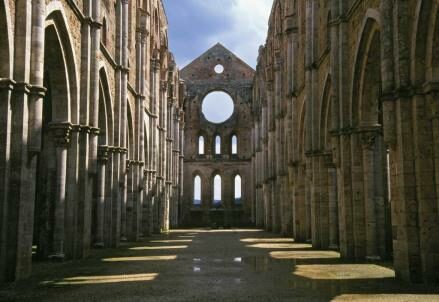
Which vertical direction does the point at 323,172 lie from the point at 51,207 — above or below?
above

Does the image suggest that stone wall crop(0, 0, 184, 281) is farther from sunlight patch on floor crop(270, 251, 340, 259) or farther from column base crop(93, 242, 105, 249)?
sunlight patch on floor crop(270, 251, 340, 259)

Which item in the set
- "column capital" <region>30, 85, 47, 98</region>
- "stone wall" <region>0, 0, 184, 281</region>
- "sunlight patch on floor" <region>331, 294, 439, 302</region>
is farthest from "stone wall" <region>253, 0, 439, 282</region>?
"stone wall" <region>0, 0, 184, 281</region>

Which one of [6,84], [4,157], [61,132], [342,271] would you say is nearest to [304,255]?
[342,271]

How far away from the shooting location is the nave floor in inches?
390

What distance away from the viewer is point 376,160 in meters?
16.7

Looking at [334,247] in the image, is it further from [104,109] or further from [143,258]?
[104,109]

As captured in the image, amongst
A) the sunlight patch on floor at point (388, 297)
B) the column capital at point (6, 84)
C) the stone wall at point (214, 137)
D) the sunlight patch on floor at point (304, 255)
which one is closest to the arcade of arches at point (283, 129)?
the column capital at point (6, 84)

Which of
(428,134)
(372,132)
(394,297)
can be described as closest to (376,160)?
(372,132)

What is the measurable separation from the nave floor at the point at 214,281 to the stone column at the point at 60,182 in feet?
2.52

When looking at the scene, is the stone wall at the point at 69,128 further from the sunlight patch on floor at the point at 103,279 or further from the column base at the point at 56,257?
the sunlight patch on floor at the point at 103,279

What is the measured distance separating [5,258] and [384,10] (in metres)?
10.2

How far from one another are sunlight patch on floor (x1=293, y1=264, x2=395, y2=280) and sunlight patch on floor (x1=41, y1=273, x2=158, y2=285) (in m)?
3.62

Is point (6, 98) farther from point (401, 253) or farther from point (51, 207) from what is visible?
point (401, 253)

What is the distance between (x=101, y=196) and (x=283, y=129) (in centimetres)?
1519
